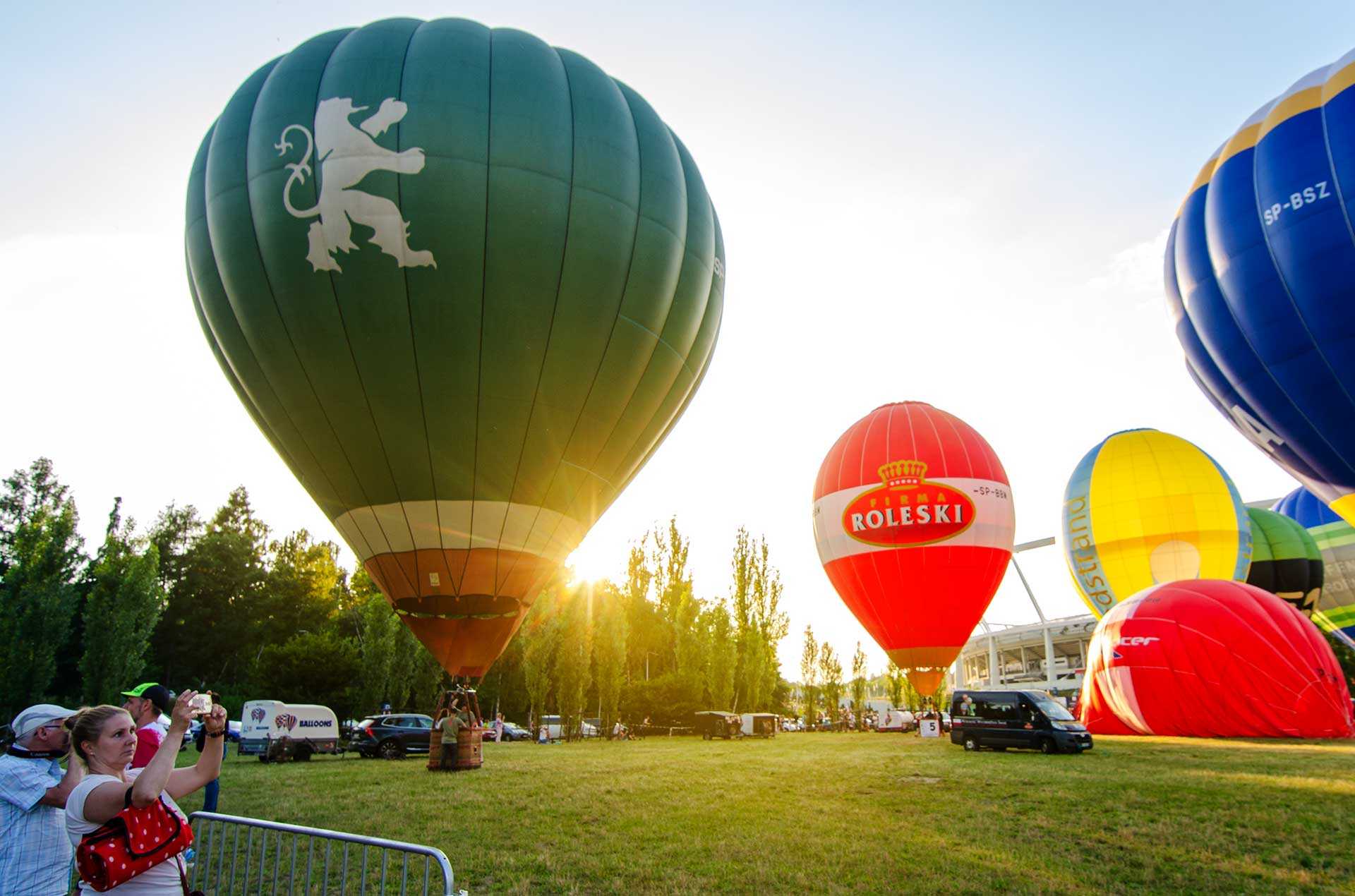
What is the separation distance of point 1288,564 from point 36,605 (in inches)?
1802

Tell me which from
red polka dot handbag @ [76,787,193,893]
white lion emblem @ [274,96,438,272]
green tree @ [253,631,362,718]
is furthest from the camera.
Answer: green tree @ [253,631,362,718]

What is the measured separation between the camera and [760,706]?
43031mm

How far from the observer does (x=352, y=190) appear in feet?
31.2

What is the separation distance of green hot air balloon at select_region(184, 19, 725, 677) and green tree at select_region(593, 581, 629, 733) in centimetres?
2503

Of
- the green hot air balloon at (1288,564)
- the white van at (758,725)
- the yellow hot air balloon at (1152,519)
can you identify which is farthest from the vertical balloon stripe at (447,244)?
the green hot air balloon at (1288,564)

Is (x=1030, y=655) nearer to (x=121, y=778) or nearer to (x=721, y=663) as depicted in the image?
(x=721, y=663)

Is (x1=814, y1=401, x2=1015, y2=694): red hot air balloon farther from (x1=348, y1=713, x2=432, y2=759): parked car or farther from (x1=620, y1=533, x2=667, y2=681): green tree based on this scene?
(x1=620, y1=533, x2=667, y2=681): green tree

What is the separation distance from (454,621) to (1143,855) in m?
8.20

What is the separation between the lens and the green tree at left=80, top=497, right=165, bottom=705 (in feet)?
100

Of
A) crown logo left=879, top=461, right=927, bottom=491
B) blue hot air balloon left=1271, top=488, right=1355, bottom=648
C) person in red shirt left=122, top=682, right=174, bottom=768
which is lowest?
person in red shirt left=122, top=682, right=174, bottom=768

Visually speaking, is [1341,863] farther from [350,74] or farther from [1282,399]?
[350,74]

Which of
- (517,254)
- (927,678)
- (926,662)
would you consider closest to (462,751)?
(517,254)

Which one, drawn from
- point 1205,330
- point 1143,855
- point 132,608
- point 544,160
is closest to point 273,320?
point 544,160

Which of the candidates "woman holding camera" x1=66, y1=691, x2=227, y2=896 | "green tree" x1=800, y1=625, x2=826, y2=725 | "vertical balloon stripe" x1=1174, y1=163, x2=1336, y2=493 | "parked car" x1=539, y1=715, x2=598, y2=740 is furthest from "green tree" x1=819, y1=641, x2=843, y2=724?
"woman holding camera" x1=66, y1=691, x2=227, y2=896
